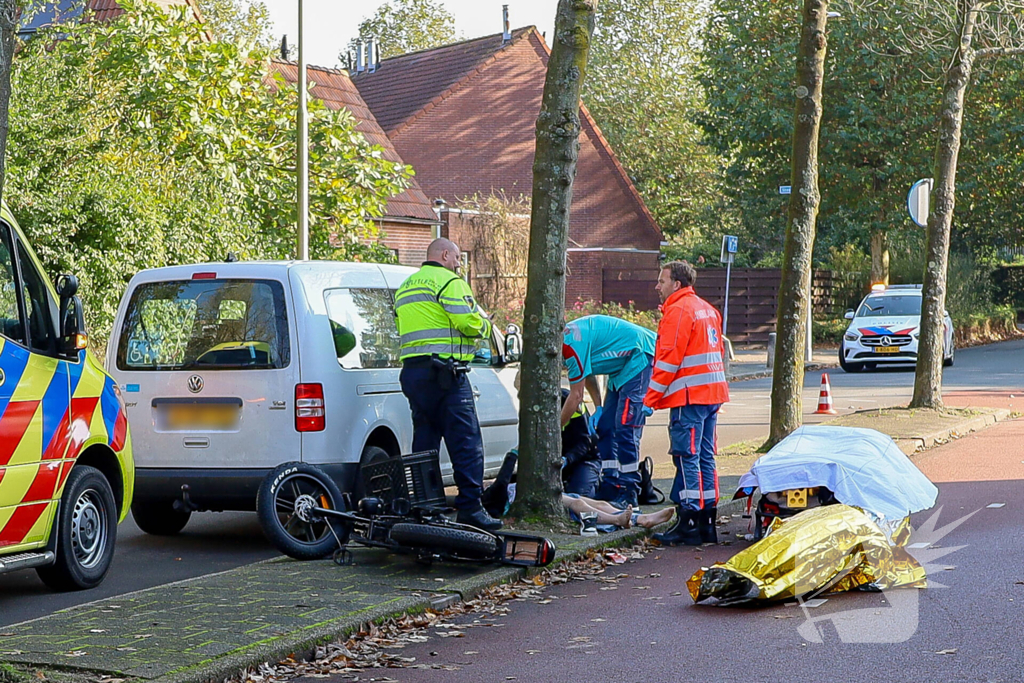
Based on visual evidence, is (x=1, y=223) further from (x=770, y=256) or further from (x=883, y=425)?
(x=770, y=256)

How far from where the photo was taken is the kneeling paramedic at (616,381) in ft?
29.9

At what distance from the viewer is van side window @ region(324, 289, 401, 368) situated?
28.1ft

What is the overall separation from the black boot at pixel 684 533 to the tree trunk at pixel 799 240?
4.32 meters

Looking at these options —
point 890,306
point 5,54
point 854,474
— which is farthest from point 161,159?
point 890,306

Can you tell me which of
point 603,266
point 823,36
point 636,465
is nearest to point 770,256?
point 603,266

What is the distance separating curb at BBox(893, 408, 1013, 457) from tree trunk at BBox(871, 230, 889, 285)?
21.1 m

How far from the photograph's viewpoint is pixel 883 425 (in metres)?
14.8

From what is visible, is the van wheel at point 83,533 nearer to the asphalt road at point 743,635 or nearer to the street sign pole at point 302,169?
the asphalt road at point 743,635

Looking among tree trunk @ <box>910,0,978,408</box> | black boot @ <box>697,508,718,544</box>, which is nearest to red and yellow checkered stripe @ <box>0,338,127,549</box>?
black boot @ <box>697,508,718,544</box>

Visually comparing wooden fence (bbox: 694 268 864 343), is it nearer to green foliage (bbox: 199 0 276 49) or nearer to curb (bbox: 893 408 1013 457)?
curb (bbox: 893 408 1013 457)

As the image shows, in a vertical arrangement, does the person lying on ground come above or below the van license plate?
below

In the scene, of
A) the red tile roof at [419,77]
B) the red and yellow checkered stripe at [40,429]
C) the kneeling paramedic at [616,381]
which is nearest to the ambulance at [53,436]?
the red and yellow checkered stripe at [40,429]

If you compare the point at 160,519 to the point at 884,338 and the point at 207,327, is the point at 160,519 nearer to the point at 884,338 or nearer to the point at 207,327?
the point at 207,327

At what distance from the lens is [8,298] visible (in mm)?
6883
